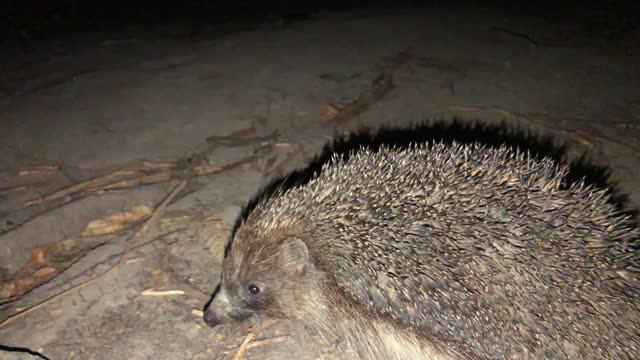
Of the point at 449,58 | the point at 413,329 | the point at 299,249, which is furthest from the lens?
the point at 449,58

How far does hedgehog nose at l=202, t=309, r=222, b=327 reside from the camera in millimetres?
3559

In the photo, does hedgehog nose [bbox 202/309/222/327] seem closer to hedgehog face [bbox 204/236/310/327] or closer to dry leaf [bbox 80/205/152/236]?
hedgehog face [bbox 204/236/310/327]

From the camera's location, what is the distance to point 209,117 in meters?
6.74

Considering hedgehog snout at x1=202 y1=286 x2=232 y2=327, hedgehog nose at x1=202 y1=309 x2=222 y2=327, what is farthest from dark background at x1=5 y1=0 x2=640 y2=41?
hedgehog nose at x1=202 y1=309 x2=222 y2=327

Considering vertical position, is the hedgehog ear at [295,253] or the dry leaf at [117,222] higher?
the hedgehog ear at [295,253]

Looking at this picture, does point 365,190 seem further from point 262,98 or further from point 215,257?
point 262,98

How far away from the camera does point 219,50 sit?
384 inches

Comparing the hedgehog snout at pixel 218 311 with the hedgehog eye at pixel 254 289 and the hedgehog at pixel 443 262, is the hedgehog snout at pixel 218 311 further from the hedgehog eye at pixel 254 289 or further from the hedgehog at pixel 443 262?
the hedgehog eye at pixel 254 289

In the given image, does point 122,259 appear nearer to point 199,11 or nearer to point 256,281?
point 256,281

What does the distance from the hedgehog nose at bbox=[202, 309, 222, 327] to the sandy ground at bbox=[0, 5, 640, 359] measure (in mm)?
115

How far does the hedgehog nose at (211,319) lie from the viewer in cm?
356

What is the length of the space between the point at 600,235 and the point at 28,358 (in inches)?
139

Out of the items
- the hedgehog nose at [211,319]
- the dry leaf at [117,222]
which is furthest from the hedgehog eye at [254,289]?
the dry leaf at [117,222]

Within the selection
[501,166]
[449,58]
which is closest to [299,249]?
[501,166]
